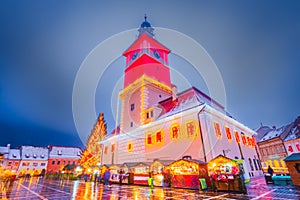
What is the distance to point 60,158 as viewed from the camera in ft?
204

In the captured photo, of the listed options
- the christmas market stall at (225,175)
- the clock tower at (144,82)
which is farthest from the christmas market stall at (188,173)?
the clock tower at (144,82)

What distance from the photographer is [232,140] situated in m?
19.3

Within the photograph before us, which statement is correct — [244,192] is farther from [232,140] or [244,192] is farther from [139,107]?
[139,107]

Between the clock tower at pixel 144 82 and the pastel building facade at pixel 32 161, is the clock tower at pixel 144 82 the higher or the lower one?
the higher one

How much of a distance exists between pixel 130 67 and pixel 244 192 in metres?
23.5

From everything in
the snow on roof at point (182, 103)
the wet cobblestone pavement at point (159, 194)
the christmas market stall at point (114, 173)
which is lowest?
the wet cobblestone pavement at point (159, 194)

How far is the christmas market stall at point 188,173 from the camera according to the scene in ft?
42.2

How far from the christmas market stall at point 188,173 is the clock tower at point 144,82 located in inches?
292

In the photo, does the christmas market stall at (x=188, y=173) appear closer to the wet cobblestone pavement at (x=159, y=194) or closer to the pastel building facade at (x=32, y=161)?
the wet cobblestone pavement at (x=159, y=194)

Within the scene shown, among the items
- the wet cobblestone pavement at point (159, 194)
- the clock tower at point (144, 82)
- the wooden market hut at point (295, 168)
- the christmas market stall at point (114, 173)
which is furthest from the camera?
the clock tower at point (144, 82)

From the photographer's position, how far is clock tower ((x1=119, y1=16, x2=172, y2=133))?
22516 mm

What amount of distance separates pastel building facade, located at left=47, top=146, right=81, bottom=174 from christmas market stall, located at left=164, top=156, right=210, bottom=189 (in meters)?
57.5

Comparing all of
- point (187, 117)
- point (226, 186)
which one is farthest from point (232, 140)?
point (226, 186)

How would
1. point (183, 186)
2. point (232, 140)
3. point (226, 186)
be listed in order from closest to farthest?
1. point (226, 186)
2. point (183, 186)
3. point (232, 140)
